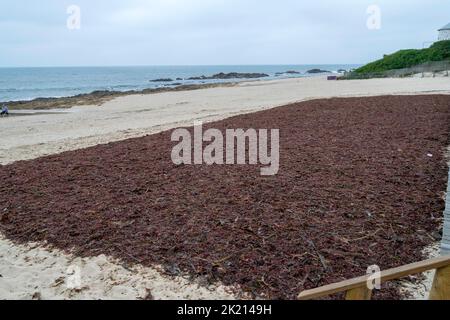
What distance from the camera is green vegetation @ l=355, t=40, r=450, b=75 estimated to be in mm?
54406

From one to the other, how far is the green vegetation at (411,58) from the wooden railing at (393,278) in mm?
58135

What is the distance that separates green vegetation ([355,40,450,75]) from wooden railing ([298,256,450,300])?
58135 millimetres

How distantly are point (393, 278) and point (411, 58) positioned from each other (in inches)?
2633

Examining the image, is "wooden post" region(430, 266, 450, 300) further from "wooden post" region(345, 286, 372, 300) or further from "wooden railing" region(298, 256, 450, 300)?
"wooden post" region(345, 286, 372, 300)

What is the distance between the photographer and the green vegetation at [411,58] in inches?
2142

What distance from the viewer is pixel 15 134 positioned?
15.0 m

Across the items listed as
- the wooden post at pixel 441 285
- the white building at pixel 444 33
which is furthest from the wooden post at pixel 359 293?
the white building at pixel 444 33

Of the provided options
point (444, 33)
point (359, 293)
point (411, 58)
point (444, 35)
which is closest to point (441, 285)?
point (359, 293)

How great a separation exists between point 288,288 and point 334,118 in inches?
396

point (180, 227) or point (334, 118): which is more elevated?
point (334, 118)

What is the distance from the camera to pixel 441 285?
2.40 metres

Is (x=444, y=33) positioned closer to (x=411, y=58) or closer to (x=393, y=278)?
(x=411, y=58)
